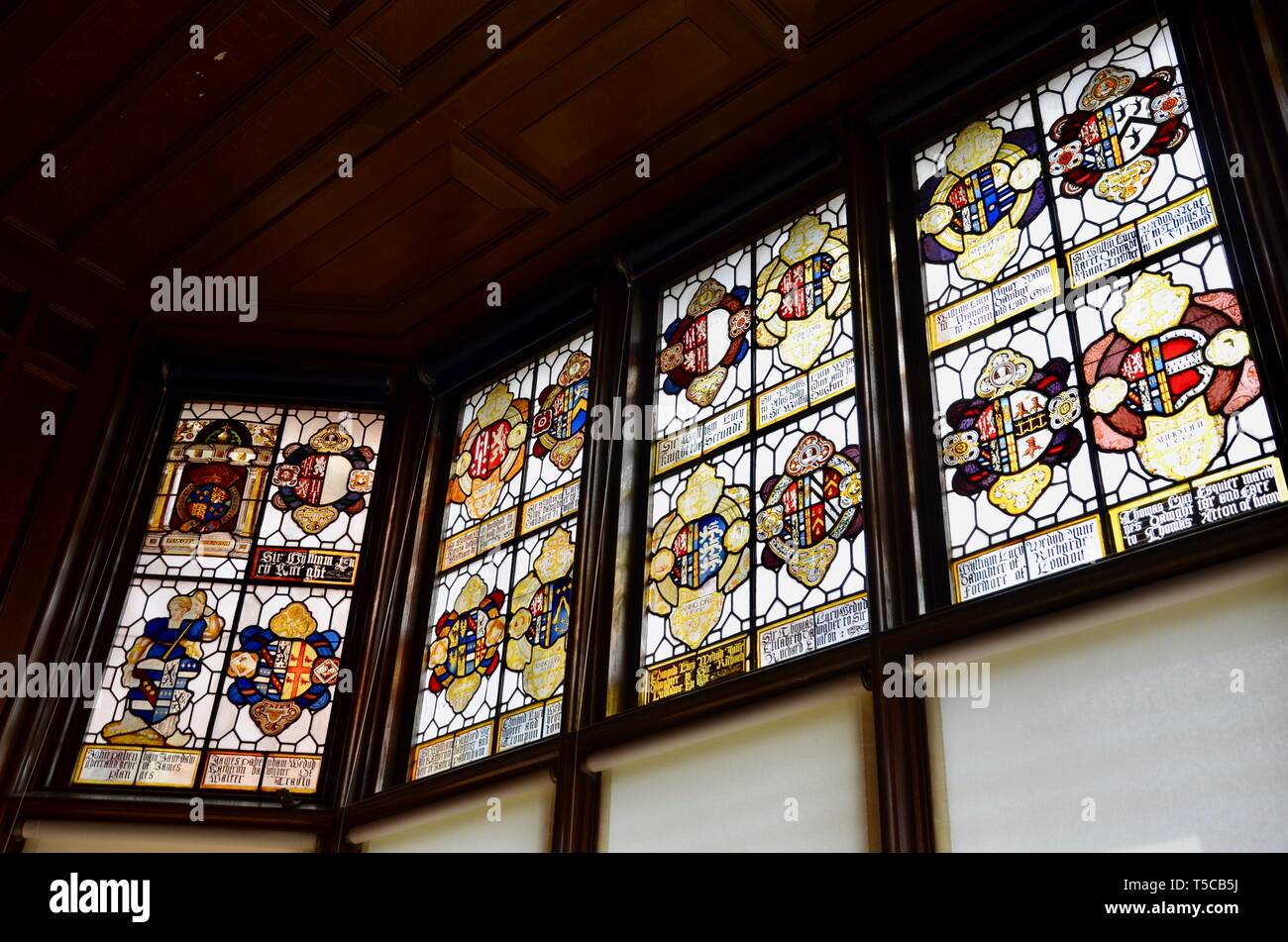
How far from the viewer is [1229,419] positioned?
3.43 m

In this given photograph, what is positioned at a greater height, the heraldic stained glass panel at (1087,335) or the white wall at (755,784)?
the heraldic stained glass panel at (1087,335)

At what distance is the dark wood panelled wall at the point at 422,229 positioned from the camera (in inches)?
172

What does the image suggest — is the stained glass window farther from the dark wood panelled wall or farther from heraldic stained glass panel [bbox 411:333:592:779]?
heraldic stained glass panel [bbox 411:333:592:779]

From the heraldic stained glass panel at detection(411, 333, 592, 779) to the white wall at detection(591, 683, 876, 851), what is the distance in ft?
2.01

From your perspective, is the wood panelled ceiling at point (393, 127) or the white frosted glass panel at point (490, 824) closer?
the white frosted glass panel at point (490, 824)

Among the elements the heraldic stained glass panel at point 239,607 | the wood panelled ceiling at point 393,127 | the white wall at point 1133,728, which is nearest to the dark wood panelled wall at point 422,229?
the wood panelled ceiling at point 393,127

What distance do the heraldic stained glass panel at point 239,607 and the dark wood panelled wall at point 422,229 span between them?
13cm

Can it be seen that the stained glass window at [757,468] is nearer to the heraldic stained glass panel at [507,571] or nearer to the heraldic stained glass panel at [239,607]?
the heraldic stained glass panel at [507,571]

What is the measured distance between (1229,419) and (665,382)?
2.45 metres

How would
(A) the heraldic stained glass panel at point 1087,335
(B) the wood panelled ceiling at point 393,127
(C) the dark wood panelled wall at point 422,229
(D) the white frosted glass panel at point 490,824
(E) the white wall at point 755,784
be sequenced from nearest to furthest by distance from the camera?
(A) the heraldic stained glass panel at point 1087,335 < (E) the white wall at point 755,784 < (C) the dark wood panelled wall at point 422,229 < (D) the white frosted glass panel at point 490,824 < (B) the wood panelled ceiling at point 393,127

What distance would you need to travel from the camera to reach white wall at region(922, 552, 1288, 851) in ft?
9.54

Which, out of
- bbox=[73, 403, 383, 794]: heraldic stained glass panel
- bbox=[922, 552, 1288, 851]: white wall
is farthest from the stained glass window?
bbox=[73, 403, 383, 794]: heraldic stained glass panel

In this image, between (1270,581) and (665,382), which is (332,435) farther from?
(1270,581)
